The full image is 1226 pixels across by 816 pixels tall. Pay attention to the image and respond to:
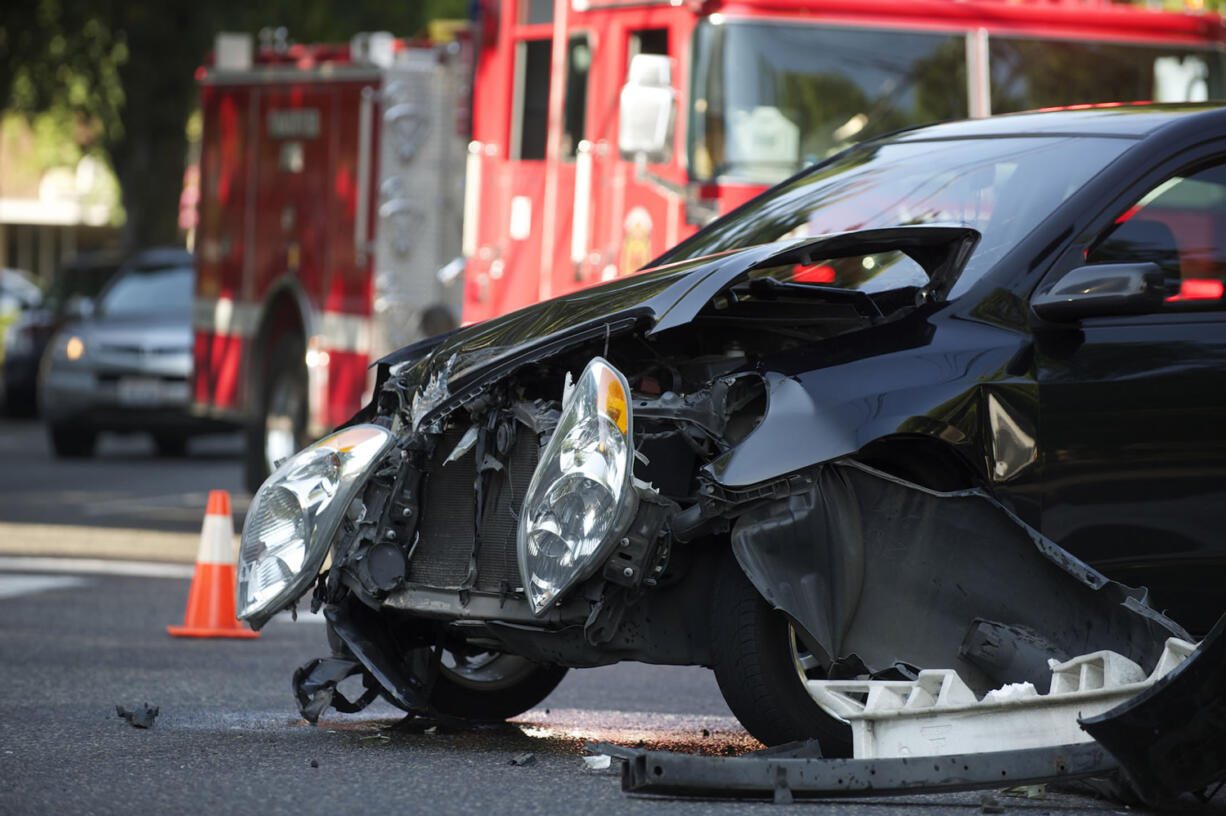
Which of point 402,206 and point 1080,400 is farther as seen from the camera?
point 402,206

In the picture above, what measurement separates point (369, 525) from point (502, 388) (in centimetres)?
49

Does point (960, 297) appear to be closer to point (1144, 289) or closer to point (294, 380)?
point (1144, 289)

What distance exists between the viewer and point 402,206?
1334 centimetres

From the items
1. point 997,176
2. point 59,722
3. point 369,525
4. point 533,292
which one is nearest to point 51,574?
point 533,292

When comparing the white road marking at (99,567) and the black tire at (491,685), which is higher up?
the black tire at (491,685)

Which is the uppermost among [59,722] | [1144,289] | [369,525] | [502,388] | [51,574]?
[1144,289]

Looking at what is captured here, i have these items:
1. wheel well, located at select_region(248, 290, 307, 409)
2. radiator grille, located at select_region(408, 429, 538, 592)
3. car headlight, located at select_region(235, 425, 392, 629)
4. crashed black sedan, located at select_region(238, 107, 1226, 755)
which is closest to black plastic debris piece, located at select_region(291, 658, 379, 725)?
crashed black sedan, located at select_region(238, 107, 1226, 755)

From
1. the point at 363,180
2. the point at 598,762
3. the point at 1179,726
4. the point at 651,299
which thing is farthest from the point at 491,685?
the point at 363,180

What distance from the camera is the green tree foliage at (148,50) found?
2780 centimetres

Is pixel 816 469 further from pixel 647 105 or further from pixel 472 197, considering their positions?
pixel 472 197

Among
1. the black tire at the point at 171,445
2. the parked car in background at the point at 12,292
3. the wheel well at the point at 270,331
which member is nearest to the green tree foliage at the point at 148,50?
the parked car in background at the point at 12,292

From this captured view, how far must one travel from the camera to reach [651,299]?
5242 mm

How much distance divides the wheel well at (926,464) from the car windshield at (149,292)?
46.8 ft

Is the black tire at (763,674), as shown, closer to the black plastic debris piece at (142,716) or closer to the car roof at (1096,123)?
the car roof at (1096,123)
